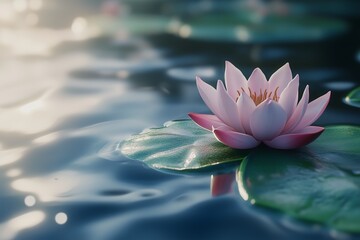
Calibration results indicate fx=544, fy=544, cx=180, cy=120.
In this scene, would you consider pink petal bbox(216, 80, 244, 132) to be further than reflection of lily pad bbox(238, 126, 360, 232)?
Yes

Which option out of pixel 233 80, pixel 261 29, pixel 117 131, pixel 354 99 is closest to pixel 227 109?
pixel 233 80

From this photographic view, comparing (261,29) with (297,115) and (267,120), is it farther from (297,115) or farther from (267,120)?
(267,120)

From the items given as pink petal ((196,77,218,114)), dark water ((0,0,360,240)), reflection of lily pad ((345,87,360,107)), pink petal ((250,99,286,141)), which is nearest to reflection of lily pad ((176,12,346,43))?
dark water ((0,0,360,240))

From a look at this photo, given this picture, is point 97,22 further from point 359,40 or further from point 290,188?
point 290,188

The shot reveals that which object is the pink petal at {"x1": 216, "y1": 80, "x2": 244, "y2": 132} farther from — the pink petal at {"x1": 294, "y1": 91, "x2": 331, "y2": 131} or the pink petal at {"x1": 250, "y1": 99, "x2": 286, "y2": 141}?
the pink petal at {"x1": 294, "y1": 91, "x2": 331, "y2": 131}

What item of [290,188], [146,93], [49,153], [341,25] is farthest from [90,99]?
[341,25]

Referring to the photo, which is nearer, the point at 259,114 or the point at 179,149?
the point at 259,114
